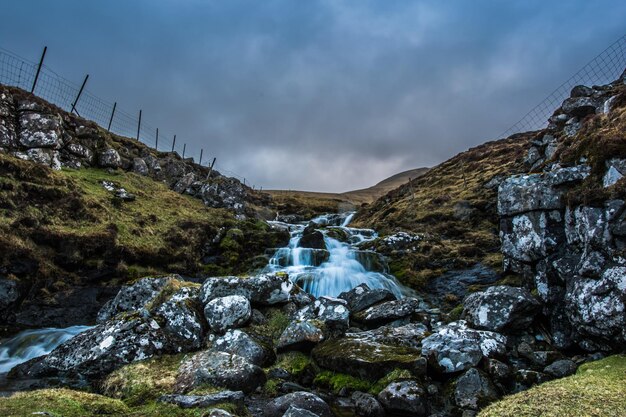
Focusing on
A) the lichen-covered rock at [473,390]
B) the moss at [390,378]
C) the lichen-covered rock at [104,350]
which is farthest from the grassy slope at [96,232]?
the lichen-covered rock at [473,390]

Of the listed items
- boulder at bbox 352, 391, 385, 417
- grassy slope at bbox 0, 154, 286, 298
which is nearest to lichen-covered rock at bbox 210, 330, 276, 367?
boulder at bbox 352, 391, 385, 417

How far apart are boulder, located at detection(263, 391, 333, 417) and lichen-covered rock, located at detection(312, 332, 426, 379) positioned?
6.51 ft

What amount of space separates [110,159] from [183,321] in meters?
34.8

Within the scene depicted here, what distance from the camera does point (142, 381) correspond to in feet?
32.8

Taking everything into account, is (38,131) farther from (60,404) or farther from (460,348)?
(460,348)

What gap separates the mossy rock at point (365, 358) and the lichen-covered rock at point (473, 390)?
1011 mm

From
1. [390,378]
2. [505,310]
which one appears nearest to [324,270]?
[505,310]

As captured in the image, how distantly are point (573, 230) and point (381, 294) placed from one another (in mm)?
8235

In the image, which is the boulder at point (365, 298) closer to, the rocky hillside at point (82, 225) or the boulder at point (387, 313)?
the boulder at point (387, 313)

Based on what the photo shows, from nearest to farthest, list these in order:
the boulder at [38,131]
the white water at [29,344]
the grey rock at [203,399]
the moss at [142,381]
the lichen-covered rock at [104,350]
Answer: the grey rock at [203,399] → the moss at [142,381] → the lichen-covered rock at [104,350] → the white water at [29,344] → the boulder at [38,131]

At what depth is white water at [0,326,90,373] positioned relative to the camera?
1405cm

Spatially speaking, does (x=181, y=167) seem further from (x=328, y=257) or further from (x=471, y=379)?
(x=471, y=379)

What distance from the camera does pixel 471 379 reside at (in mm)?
9367

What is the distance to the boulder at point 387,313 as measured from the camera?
49.3 feet
